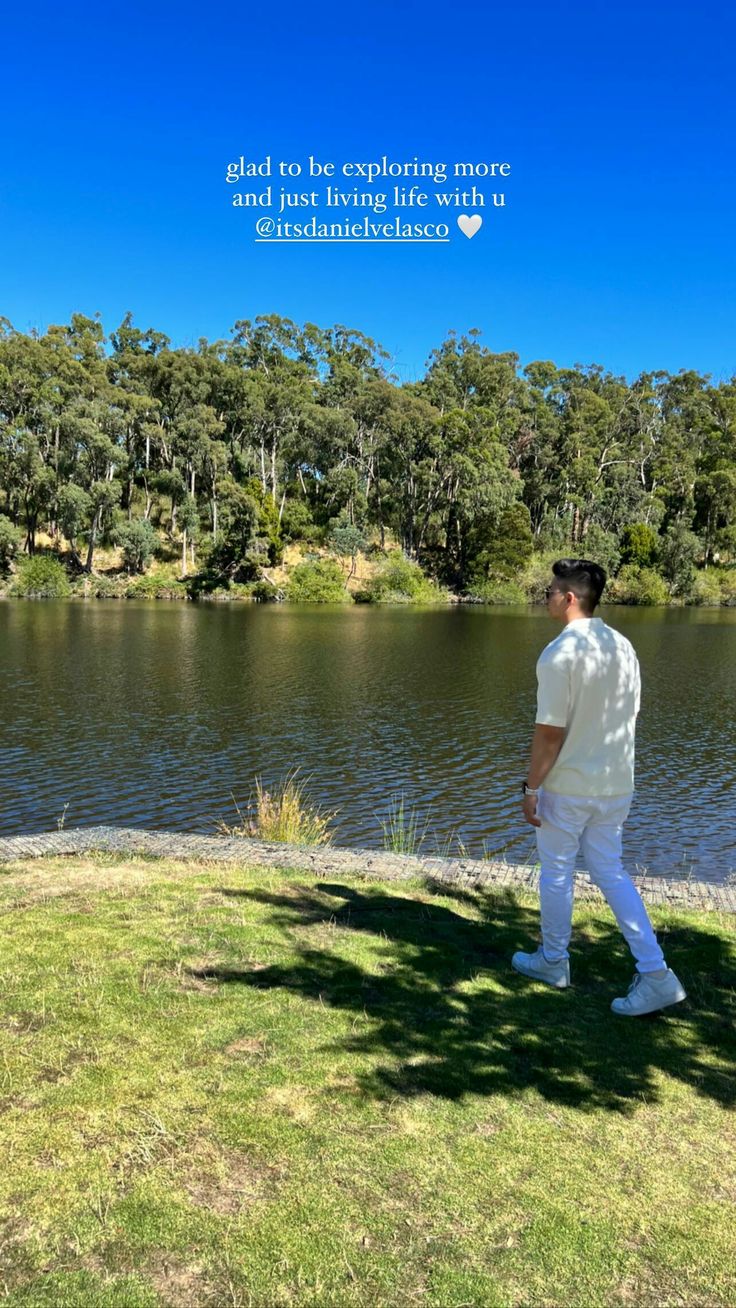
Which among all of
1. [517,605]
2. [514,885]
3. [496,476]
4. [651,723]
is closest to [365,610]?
[517,605]

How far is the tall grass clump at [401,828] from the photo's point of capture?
384 inches

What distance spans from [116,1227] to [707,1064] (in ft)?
8.61

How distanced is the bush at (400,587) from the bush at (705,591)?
75.5 feet

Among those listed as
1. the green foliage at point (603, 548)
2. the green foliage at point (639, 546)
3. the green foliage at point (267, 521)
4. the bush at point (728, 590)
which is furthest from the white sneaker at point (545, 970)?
the bush at point (728, 590)

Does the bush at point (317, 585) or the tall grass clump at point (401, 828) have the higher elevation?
the bush at point (317, 585)

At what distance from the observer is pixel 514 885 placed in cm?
646

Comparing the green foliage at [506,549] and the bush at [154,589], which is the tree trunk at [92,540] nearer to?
the bush at [154,589]

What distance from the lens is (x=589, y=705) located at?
3.93 m

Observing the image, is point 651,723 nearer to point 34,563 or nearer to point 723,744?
point 723,744

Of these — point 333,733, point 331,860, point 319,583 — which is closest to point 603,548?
point 319,583

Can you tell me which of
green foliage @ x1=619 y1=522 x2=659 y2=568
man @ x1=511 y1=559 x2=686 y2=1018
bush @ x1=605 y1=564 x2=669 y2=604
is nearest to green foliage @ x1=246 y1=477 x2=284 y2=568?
bush @ x1=605 y1=564 x2=669 y2=604

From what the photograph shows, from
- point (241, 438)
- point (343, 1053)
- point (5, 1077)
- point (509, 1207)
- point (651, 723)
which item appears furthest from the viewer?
point (241, 438)

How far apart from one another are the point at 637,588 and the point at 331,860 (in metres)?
65.5

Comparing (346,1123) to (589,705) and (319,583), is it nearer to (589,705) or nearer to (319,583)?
(589,705)
